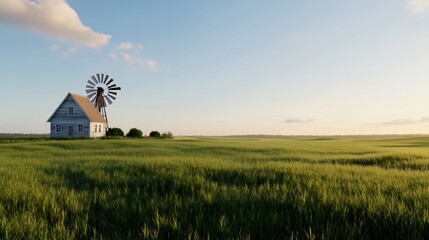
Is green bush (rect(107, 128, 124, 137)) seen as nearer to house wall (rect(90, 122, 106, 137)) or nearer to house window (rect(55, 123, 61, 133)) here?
house wall (rect(90, 122, 106, 137))

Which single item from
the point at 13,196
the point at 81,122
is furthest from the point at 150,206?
the point at 81,122

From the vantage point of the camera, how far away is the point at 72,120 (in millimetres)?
59000

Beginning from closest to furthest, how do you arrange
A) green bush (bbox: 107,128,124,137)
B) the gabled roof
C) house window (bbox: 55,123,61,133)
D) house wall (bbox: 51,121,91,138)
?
house wall (bbox: 51,121,91,138)
the gabled roof
house window (bbox: 55,123,61,133)
green bush (bbox: 107,128,124,137)

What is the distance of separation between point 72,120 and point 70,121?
1.58 feet

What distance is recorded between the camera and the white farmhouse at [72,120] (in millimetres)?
58719

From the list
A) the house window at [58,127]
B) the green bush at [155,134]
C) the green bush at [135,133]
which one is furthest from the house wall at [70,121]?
the green bush at [155,134]

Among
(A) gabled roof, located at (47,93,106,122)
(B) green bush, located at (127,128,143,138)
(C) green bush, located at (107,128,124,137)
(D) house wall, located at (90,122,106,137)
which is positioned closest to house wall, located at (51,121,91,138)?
(D) house wall, located at (90,122,106,137)

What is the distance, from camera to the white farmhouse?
193ft

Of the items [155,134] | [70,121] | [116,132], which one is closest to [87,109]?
[70,121]

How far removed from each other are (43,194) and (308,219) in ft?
14.2

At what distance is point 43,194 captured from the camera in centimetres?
Answer: 541

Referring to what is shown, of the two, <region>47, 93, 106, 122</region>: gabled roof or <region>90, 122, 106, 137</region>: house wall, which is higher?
<region>47, 93, 106, 122</region>: gabled roof

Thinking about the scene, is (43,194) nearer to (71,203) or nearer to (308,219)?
(71,203)

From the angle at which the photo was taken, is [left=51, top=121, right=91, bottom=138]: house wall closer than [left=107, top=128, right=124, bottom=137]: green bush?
Yes
